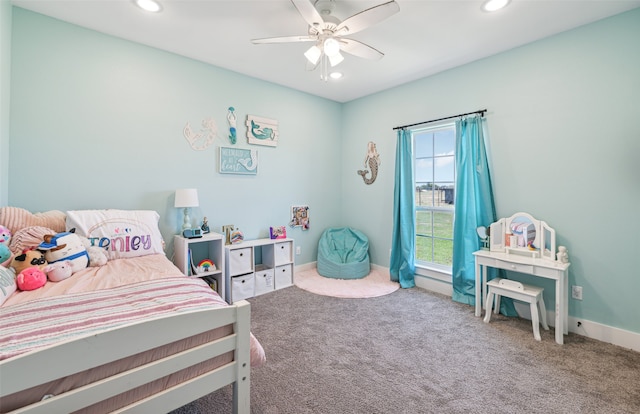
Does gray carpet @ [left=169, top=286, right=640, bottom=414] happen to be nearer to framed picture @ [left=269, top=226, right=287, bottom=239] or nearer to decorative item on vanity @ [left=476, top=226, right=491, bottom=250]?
decorative item on vanity @ [left=476, top=226, right=491, bottom=250]

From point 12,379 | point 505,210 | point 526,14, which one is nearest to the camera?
point 12,379

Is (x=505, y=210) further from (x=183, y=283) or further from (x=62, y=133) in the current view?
(x=62, y=133)

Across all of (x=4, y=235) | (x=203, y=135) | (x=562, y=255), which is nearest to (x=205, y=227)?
(x=203, y=135)

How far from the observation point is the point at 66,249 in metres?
1.95

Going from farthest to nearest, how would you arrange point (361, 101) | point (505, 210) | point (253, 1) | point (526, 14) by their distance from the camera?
point (361, 101) → point (505, 210) → point (526, 14) → point (253, 1)

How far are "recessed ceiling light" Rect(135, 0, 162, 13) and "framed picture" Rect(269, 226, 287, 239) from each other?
2443 mm

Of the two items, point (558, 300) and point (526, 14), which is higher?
point (526, 14)

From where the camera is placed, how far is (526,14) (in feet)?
7.39

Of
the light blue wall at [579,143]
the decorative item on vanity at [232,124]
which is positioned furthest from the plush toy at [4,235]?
the light blue wall at [579,143]

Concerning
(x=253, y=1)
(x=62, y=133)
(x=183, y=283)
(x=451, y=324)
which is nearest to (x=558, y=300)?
(x=451, y=324)

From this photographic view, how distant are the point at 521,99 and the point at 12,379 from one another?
148 inches

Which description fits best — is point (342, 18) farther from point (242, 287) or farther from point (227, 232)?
point (242, 287)

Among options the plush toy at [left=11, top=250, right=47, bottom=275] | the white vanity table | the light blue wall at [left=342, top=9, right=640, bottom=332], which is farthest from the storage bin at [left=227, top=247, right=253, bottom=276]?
the light blue wall at [left=342, top=9, right=640, bottom=332]

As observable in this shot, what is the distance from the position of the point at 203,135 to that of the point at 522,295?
3.51m
